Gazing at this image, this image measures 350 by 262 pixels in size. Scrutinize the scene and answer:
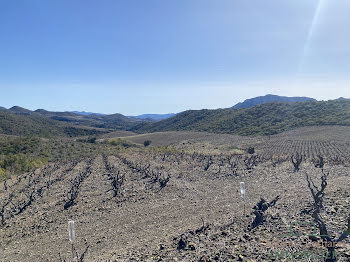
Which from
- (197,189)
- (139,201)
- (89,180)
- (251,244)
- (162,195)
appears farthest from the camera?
(89,180)

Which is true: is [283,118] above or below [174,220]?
above

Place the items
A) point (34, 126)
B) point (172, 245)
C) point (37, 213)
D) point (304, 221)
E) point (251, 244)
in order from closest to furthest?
point (251, 244), point (172, 245), point (304, 221), point (37, 213), point (34, 126)

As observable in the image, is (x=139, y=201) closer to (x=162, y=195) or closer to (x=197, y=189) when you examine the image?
(x=162, y=195)

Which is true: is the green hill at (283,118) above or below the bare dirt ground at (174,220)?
above

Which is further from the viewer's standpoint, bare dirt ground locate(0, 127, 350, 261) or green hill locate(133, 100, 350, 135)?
green hill locate(133, 100, 350, 135)

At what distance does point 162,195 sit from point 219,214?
3960mm

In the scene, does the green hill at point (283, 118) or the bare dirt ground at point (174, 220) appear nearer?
the bare dirt ground at point (174, 220)

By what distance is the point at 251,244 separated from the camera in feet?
18.9

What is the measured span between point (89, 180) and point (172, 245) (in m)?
11.8

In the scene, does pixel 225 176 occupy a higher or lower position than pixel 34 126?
lower

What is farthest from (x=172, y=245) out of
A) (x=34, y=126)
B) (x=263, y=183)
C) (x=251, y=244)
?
(x=34, y=126)

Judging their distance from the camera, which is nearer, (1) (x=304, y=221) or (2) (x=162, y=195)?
(1) (x=304, y=221)

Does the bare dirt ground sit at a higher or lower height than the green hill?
lower

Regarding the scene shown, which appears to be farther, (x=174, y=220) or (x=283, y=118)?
(x=283, y=118)
